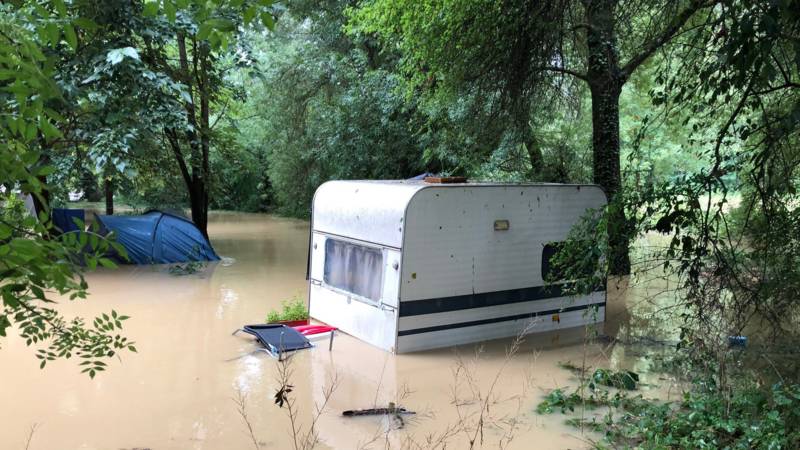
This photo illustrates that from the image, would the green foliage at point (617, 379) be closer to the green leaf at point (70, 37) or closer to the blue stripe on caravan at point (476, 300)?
the blue stripe on caravan at point (476, 300)

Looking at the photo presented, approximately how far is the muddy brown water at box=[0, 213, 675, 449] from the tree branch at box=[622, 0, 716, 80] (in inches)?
162

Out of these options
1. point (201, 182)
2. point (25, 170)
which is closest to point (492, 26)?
point (25, 170)

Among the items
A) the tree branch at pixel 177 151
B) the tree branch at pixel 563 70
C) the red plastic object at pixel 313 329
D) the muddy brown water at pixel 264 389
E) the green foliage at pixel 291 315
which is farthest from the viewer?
the tree branch at pixel 177 151

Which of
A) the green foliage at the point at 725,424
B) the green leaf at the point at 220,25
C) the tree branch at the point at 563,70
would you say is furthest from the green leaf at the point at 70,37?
the tree branch at the point at 563,70

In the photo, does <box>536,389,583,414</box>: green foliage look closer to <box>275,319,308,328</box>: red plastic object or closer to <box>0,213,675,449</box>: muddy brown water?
<box>0,213,675,449</box>: muddy brown water

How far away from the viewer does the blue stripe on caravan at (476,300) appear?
349 inches

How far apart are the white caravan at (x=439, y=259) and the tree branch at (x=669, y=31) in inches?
89.0

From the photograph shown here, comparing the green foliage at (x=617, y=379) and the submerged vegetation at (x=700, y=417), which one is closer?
the submerged vegetation at (x=700, y=417)

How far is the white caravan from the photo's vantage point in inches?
349

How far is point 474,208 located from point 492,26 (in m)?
3.01

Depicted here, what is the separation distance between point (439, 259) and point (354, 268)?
1397mm

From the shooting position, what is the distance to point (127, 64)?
488 inches

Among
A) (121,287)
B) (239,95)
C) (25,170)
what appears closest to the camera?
(25,170)

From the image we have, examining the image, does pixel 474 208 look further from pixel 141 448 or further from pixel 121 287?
pixel 121 287
